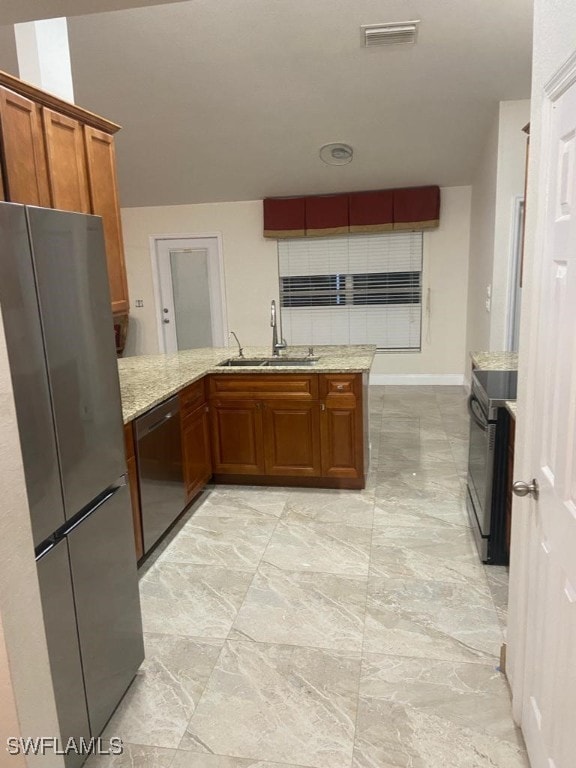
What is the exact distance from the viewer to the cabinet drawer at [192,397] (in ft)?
10.7

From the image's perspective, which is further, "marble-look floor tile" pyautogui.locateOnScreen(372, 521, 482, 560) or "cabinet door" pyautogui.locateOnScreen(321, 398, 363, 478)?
"cabinet door" pyautogui.locateOnScreen(321, 398, 363, 478)

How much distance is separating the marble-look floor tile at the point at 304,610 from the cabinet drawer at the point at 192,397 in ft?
3.57

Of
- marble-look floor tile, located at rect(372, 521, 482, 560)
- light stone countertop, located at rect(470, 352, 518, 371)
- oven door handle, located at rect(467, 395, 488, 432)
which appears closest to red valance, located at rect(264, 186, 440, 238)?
light stone countertop, located at rect(470, 352, 518, 371)

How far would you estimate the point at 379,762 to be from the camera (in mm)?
1638

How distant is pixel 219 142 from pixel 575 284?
485 cm

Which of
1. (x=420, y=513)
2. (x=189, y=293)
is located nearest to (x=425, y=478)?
(x=420, y=513)

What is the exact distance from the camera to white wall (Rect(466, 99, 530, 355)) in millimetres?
4281

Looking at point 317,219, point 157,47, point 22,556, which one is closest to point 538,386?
point 22,556

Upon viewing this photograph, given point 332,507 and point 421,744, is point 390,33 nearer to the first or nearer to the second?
point 332,507

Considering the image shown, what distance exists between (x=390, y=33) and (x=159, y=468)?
3294 mm

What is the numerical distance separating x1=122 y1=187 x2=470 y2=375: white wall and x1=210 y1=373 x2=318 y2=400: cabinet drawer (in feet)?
10.9

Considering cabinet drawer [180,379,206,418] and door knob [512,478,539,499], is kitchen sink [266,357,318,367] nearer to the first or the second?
cabinet drawer [180,379,206,418]

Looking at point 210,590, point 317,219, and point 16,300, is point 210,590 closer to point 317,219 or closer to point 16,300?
point 16,300

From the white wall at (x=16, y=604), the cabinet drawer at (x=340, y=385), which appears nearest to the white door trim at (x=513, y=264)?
the cabinet drawer at (x=340, y=385)
